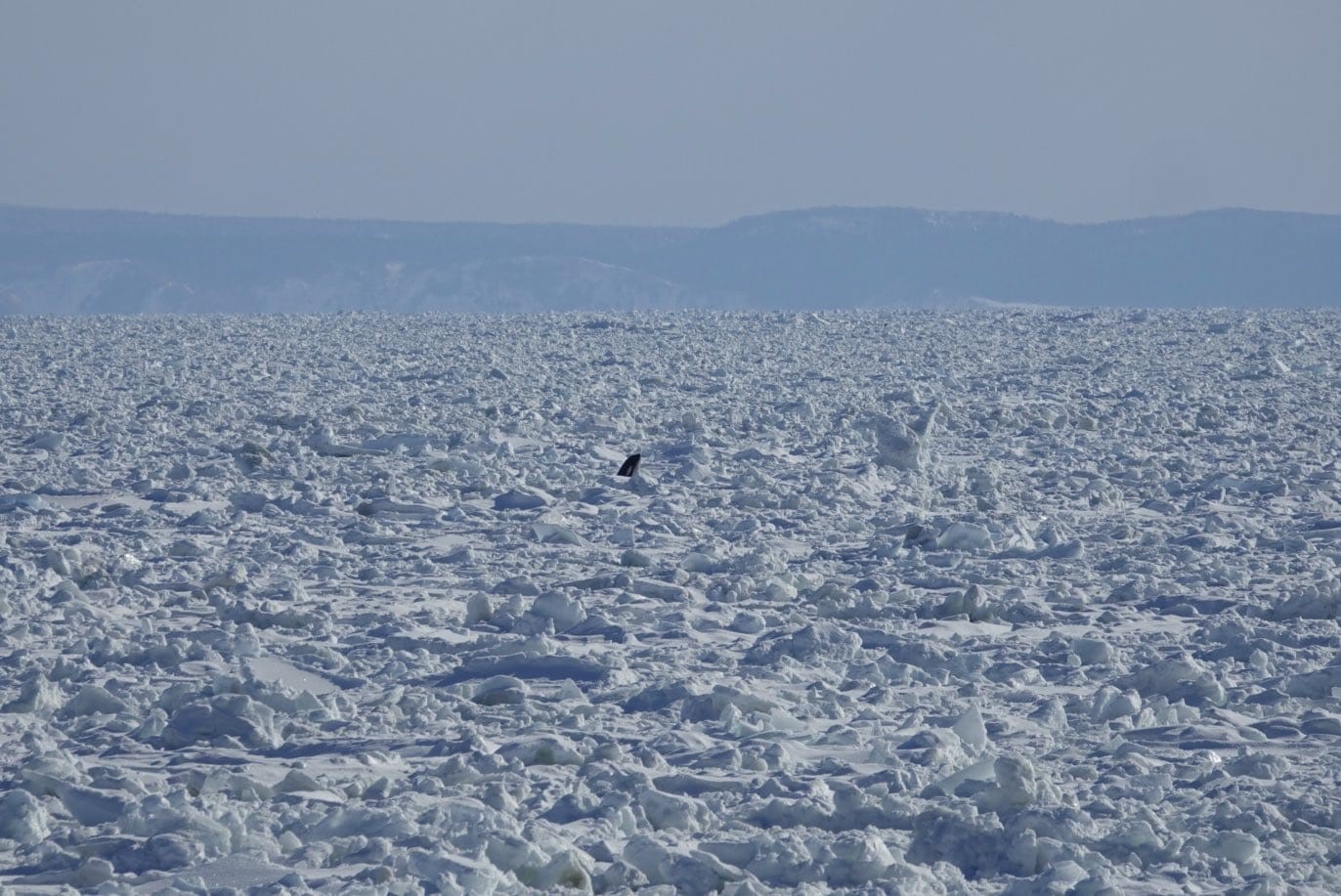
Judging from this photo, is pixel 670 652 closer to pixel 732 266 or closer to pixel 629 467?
pixel 629 467

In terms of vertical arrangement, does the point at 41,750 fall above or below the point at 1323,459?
below

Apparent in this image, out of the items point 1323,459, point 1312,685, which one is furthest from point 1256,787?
point 1323,459

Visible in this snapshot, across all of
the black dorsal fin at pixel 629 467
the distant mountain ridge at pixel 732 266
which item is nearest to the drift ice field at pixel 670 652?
the black dorsal fin at pixel 629 467

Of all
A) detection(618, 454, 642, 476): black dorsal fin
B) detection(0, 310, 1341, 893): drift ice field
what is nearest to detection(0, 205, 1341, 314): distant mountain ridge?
detection(0, 310, 1341, 893): drift ice field

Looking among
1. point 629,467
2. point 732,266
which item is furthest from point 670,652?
point 732,266

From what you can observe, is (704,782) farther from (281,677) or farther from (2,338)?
(2,338)

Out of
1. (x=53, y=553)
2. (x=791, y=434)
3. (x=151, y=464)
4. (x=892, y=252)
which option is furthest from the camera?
(x=892, y=252)

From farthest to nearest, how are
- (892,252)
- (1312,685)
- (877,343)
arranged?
(892,252)
(877,343)
(1312,685)
